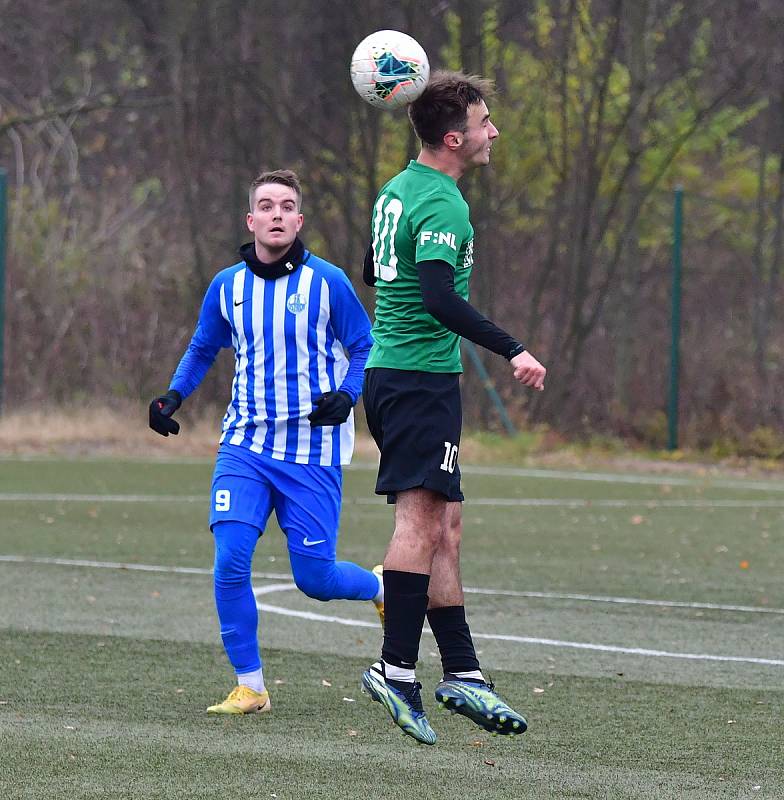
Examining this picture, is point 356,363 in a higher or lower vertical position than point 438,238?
lower

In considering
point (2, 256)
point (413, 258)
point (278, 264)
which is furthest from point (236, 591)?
point (2, 256)

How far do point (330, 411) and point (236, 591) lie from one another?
31.0 inches

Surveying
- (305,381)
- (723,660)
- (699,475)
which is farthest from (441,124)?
(699,475)

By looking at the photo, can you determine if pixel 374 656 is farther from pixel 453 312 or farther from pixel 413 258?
pixel 453 312

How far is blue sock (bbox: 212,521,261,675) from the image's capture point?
20.8 ft

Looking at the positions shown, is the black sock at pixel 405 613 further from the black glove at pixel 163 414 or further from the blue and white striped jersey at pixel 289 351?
the black glove at pixel 163 414

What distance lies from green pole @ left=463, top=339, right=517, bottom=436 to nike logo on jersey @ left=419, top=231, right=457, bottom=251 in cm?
1585

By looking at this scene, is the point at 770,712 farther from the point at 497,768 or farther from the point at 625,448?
the point at 625,448

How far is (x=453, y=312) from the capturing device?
5.07 metres

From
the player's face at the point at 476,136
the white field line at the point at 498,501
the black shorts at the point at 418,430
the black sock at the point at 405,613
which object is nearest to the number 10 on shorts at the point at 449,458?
the black shorts at the point at 418,430

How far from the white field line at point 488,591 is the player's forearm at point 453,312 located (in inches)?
180

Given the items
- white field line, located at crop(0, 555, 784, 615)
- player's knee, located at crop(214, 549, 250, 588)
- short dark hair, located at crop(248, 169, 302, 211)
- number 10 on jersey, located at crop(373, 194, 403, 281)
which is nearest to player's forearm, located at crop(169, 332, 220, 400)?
short dark hair, located at crop(248, 169, 302, 211)

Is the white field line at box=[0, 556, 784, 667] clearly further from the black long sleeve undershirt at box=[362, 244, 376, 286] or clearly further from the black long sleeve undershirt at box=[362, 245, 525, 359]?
the black long sleeve undershirt at box=[362, 245, 525, 359]

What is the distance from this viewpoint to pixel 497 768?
527 cm
